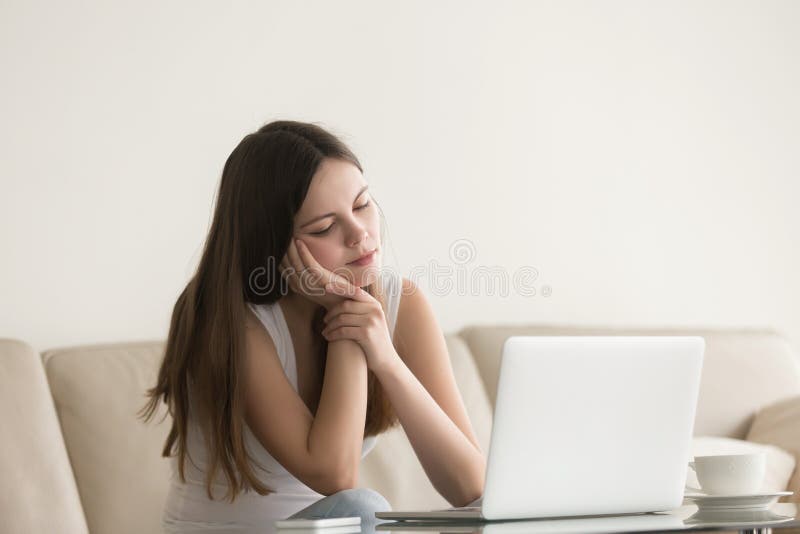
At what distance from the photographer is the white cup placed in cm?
126

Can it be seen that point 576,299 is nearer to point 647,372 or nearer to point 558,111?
point 558,111

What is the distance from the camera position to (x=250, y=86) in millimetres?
2527

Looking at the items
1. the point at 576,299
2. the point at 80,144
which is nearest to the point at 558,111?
the point at 576,299

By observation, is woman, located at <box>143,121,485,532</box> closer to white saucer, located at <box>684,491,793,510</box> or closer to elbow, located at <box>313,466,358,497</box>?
elbow, located at <box>313,466,358,497</box>

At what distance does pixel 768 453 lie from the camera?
2316mm

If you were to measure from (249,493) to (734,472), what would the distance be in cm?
76

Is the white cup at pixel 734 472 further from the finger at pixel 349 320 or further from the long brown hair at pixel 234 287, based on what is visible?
the long brown hair at pixel 234 287

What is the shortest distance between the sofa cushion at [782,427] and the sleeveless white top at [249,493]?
4.03 feet

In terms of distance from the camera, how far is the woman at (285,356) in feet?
5.08

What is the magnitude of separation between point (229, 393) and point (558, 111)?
67.9 inches

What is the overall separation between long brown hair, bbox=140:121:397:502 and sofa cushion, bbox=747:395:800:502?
1338mm

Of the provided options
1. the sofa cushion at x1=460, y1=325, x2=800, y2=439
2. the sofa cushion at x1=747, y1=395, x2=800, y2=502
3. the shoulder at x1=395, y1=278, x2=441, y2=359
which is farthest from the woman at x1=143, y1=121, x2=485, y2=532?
the sofa cushion at x1=747, y1=395, x2=800, y2=502

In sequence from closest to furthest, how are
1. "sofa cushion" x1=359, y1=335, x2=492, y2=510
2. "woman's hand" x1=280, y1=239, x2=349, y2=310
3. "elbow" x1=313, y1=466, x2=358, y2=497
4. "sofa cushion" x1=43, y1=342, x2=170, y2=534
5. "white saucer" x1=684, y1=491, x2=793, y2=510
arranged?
"white saucer" x1=684, y1=491, x2=793, y2=510 < "elbow" x1=313, y1=466, x2=358, y2=497 < "woman's hand" x1=280, y1=239, x2=349, y2=310 < "sofa cushion" x1=43, y1=342, x2=170, y2=534 < "sofa cushion" x1=359, y1=335, x2=492, y2=510

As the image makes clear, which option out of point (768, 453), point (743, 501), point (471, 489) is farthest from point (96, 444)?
point (768, 453)
